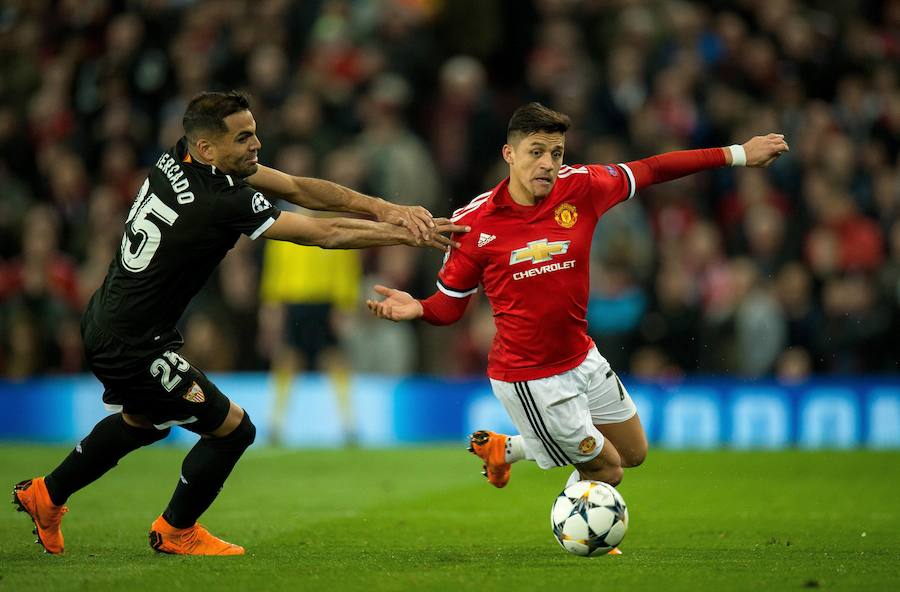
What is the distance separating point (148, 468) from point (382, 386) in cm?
302

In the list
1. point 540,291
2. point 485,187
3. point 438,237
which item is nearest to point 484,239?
point 438,237

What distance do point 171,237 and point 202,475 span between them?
1.36 metres

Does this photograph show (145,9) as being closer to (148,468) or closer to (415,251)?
(415,251)

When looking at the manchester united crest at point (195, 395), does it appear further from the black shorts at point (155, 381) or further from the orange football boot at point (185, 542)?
the orange football boot at point (185, 542)

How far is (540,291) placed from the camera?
7.44m

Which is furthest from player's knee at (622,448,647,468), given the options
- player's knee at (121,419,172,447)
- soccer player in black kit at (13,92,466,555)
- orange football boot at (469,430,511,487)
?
player's knee at (121,419,172,447)

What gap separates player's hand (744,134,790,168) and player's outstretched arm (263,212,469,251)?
1.82 m

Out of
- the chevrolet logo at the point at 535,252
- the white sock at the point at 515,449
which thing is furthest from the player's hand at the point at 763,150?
the white sock at the point at 515,449

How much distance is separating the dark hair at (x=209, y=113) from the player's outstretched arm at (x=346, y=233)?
60 cm

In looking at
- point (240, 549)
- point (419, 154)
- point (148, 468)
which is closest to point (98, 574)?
point (240, 549)

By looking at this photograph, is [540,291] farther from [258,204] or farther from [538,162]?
[258,204]

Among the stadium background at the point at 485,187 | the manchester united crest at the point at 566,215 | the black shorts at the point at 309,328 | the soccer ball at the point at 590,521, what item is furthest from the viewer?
the black shorts at the point at 309,328

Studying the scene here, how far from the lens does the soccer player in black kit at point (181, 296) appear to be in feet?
23.5

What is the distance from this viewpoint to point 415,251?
15.1 meters
